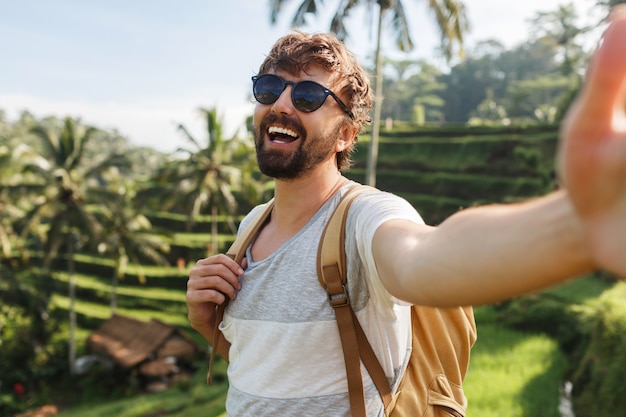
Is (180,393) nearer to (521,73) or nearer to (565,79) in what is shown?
(565,79)

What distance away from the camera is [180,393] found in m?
12.6

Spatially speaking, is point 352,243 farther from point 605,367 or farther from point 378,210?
point 605,367

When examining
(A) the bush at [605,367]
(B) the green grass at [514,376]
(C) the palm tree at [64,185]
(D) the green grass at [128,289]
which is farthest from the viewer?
(D) the green grass at [128,289]

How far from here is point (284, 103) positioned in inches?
47.0

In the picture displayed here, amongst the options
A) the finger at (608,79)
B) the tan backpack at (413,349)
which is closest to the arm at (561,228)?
the finger at (608,79)

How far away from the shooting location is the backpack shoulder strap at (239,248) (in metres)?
1.27

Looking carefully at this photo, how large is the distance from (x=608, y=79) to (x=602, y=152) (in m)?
0.07

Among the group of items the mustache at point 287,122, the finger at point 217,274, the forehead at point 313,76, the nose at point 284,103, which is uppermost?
the forehead at point 313,76

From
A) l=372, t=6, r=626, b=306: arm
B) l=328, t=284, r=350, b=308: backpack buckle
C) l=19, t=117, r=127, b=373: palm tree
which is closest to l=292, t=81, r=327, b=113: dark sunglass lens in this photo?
l=328, t=284, r=350, b=308: backpack buckle

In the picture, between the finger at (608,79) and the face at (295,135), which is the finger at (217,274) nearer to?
the face at (295,135)

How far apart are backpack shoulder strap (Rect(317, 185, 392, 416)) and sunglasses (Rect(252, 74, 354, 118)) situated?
0.33 metres

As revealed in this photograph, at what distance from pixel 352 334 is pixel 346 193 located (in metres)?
0.32

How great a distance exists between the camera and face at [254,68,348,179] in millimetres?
1184

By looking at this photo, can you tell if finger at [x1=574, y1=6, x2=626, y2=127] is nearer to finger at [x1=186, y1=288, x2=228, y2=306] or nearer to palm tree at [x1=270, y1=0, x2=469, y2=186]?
finger at [x1=186, y1=288, x2=228, y2=306]
